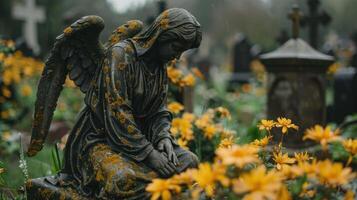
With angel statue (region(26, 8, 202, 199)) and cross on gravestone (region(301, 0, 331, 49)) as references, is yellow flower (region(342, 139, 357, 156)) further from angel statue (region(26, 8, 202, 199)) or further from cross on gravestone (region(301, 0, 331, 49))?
cross on gravestone (region(301, 0, 331, 49))

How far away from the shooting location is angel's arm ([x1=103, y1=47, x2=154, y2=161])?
123 inches

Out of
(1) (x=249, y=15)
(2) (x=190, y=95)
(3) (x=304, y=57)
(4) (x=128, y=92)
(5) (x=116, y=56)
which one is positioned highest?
(5) (x=116, y=56)

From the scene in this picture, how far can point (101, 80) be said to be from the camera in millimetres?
3285

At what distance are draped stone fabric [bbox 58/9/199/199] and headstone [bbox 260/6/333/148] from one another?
12.9 feet

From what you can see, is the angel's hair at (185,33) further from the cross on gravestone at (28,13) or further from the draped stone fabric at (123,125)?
the cross on gravestone at (28,13)

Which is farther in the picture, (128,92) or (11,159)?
(11,159)

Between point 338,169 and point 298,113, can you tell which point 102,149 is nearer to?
point 338,169

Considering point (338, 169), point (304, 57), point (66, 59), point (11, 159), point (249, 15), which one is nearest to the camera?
point (338, 169)

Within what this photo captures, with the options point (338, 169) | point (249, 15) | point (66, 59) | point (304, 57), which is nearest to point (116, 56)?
point (66, 59)

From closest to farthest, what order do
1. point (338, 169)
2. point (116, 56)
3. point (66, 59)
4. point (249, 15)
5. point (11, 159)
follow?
point (338, 169), point (116, 56), point (66, 59), point (11, 159), point (249, 15)

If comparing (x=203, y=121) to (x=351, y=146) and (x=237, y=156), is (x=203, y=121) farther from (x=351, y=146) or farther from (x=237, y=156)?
(x=237, y=156)

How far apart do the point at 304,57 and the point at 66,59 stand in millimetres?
4356

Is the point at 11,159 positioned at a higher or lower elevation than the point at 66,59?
lower

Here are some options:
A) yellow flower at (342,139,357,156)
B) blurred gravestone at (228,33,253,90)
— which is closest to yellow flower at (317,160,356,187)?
yellow flower at (342,139,357,156)
